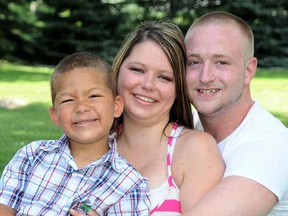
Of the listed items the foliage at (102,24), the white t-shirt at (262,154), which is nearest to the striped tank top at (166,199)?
the white t-shirt at (262,154)

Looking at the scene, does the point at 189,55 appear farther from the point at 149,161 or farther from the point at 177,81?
the point at 149,161

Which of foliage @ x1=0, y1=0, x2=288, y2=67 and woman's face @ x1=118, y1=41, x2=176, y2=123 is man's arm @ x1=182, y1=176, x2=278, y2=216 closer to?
woman's face @ x1=118, y1=41, x2=176, y2=123

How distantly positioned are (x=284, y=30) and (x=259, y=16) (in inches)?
42.5

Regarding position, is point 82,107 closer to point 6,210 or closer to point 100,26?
point 6,210

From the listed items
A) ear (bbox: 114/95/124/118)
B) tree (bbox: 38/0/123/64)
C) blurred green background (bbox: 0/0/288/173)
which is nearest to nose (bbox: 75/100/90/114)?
ear (bbox: 114/95/124/118)

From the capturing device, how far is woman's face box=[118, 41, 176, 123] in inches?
128

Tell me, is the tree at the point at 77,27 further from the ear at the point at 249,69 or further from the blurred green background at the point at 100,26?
the ear at the point at 249,69

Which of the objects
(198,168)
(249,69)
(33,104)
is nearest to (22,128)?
(33,104)

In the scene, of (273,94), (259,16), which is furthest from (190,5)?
(273,94)

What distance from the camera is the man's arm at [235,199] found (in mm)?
2922

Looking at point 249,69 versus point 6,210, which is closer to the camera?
point 6,210

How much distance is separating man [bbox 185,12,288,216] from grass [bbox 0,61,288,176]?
172 inches

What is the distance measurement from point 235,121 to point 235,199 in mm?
693

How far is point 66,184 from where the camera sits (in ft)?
10.1
